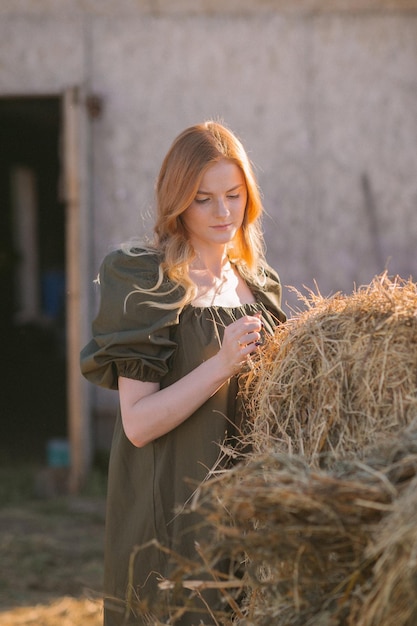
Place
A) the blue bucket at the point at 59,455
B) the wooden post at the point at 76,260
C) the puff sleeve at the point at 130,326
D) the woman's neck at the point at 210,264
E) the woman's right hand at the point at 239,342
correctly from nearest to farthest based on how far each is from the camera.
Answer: the woman's right hand at the point at 239,342 < the puff sleeve at the point at 130,326 < the woman's neck at the point at 210,264 < the wooden post at the point at 76,260 < the blue bucket at the point at 59,455

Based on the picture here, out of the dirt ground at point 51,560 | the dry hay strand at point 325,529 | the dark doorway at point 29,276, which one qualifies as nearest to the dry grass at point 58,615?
the dirt ground at point 51,560

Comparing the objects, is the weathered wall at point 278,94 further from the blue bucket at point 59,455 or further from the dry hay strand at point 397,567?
the dry hay strand at point 397,567

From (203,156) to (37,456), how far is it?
5319 mm

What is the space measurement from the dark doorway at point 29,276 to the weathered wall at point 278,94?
12.5ft

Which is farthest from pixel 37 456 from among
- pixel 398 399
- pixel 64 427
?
pixel 398 399

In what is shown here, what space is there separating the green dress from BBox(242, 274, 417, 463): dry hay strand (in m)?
0.34

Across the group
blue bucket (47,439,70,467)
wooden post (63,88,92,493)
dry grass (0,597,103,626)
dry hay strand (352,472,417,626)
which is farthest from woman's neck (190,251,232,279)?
blue bucket (47,439,70,467)

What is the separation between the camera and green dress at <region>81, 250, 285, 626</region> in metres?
2.38

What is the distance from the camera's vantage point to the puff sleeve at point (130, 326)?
7.78 ft

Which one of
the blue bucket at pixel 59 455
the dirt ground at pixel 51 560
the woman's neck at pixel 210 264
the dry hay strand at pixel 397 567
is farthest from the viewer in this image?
the blue bucket at pixel 59 455

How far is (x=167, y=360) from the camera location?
245 centimetres

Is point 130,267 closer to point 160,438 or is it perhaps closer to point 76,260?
point 160,438

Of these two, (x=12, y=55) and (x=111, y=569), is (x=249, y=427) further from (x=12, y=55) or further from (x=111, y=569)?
(x=12, y=55)

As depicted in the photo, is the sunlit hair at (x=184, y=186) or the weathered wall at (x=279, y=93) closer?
the sunlit hair at (x=184, y=186)
